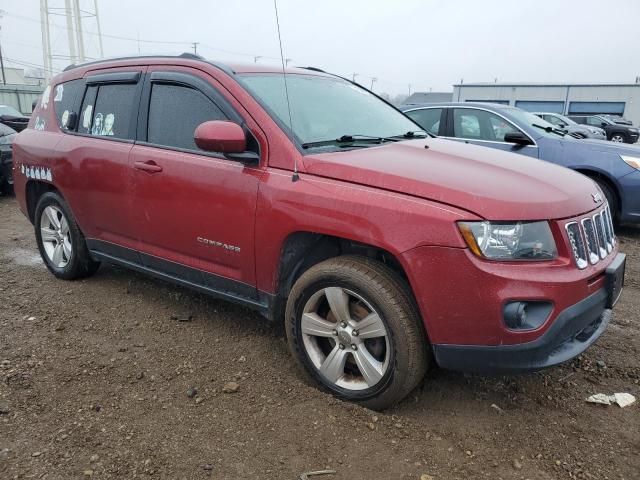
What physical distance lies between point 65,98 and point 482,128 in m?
4.93

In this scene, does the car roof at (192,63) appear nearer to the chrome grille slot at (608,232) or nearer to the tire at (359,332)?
the tire at (359,332)

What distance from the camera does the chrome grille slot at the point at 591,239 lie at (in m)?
2.47

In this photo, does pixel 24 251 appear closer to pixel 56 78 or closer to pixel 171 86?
pixel 56 78

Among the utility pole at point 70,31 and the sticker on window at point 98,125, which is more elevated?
the utility pole at point 70,31

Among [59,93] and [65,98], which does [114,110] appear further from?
[59,93]

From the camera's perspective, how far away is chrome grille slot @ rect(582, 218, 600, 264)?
2472 millimetres

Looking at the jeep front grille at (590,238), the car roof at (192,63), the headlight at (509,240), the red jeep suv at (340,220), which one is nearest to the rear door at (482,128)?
the red jeep suv at (340,220)

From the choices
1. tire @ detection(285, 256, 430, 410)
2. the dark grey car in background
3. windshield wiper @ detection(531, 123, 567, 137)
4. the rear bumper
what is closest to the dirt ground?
tire @ detection(285, 256, 430, 410)

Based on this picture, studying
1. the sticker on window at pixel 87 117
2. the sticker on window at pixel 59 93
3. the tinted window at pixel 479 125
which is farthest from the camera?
the tinted window at pixel 479 125

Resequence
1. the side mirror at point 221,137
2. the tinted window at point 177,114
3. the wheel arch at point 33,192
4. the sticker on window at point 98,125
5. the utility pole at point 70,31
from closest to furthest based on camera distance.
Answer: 1. the side mirror at point 221,137
2. the tinted window at point 177,114
3. the sticker on window at point 98,125
4. the wheel arch at point 33,192
5. the utility pole at point 70,31

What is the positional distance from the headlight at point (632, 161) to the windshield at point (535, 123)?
81cm

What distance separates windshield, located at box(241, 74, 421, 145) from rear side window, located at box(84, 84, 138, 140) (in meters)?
0.99

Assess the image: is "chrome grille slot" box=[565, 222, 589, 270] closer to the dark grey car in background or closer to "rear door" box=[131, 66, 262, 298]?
"rear door" box=[131, 66, 262, 298]

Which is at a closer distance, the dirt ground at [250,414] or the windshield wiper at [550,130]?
the dirt ground at [250,414]
